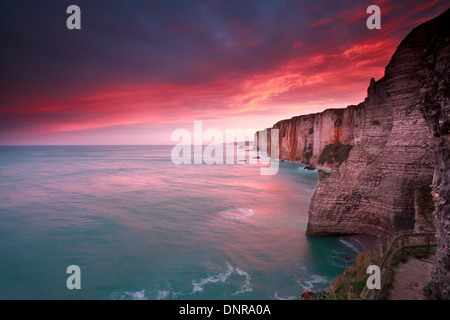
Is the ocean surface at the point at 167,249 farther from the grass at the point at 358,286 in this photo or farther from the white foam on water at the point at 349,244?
the grass at the point at 358,286

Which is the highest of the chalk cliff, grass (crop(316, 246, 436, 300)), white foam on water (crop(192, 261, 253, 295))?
the chalk cliff

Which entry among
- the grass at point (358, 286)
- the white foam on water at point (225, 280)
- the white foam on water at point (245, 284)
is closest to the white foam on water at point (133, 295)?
the white foam on water at point (225, 280)

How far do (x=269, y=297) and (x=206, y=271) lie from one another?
400cm

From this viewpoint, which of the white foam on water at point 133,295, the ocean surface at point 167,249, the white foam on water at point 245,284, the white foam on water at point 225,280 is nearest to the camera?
the white foam on water at point 133,295

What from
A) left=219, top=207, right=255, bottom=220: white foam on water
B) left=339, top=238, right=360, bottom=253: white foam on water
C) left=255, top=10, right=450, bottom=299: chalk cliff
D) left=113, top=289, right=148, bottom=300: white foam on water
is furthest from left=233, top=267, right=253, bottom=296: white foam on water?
left=219, top=207, right=255, bottom=220: white foam on water

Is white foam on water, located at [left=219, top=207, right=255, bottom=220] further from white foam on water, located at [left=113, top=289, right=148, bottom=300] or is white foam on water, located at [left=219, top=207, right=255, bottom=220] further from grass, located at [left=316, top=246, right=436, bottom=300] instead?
grass, located at [left=316, top=246, right=436, bottom=300]

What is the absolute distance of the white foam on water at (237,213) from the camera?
22469mm

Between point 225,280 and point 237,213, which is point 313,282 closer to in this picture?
point 225,280

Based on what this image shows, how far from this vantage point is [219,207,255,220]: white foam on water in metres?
22.5

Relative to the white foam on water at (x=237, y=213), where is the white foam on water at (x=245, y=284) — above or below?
below

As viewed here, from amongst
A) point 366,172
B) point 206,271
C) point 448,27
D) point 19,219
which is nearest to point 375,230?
point 366,172

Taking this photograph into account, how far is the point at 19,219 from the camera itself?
2306 cm

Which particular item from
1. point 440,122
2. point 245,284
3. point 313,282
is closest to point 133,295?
Result: point 245,284

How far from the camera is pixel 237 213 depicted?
77.8ft
